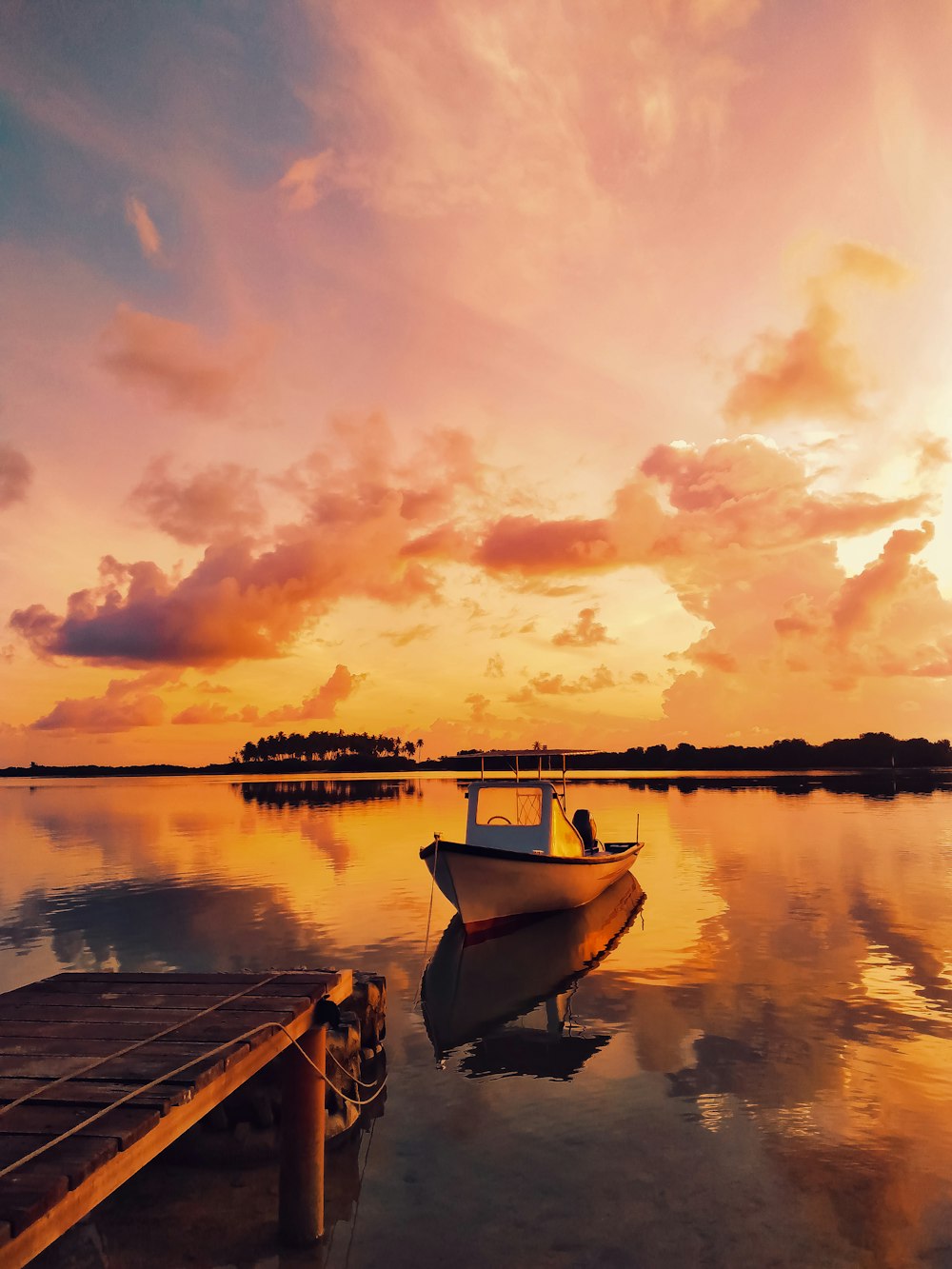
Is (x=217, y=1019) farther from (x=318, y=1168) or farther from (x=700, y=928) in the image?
(x=700, y=928)

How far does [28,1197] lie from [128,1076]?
1.72 meters

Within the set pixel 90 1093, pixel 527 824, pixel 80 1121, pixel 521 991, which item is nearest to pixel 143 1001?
pixel 90 1093

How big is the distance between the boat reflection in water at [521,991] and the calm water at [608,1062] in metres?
0.09

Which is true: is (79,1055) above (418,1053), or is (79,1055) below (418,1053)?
above

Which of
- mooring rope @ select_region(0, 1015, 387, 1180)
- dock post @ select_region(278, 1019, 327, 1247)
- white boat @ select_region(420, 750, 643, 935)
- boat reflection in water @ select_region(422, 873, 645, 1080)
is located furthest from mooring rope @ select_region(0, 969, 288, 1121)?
white boat @ select_region(420, 750, 643, 935)

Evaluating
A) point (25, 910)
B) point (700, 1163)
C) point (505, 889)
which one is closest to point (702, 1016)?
point (700, 1163)

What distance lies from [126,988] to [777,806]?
231ft

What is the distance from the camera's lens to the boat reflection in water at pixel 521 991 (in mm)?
13789

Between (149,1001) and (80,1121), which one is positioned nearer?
(80,1121)

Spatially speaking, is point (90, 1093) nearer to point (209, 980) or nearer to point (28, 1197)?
point (28, 1197)

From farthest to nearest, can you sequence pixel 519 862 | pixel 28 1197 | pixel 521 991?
1. pixel 519 862
2. pixel 521 991
3. pixel 28 1197

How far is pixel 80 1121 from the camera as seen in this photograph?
215 inches

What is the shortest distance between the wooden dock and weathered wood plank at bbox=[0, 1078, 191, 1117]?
1cm

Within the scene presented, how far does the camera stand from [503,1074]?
42.3 ft
